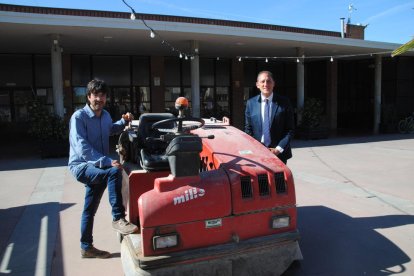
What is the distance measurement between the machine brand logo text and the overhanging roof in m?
8.58

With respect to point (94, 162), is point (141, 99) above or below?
above

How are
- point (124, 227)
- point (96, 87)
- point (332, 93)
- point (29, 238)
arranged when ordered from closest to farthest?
point (124, 227) < point (96, 87) < point (29, 238) < point (332, 93)

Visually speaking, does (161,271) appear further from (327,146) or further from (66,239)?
(327,146)

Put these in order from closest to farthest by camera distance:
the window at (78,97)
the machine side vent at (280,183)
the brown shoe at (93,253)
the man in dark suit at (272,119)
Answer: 1. the machine side vent at (280,183)
2. the brown shoe at (93,253)
3. the man in dark suit at (272,119)
4. the window at (78,97)

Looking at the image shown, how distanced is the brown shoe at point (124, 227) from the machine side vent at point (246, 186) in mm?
1047

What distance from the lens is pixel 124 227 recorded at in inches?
137

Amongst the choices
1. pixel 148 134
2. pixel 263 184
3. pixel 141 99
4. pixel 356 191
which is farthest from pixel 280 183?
pixel 141 99

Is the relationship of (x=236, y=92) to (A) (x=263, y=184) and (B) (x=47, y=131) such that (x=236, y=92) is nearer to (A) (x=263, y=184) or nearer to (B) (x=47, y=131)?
(B) (x=47, y=131)

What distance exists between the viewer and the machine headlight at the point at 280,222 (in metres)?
3.21

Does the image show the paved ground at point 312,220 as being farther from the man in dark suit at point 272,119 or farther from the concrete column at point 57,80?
the concrete column at point 57,80

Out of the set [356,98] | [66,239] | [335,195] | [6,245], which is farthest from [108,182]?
[356,98]

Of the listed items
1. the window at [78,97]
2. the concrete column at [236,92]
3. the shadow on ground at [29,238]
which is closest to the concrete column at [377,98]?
the concrete column at [236,92]

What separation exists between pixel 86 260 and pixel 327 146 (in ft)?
34.1

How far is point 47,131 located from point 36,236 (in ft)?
21.8
